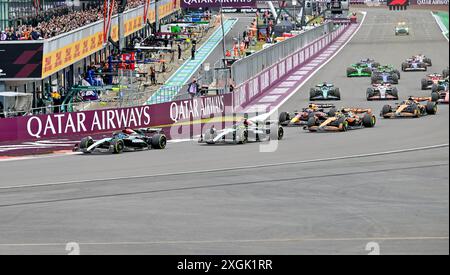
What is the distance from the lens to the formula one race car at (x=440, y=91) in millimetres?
41062

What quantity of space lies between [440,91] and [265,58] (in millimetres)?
14833

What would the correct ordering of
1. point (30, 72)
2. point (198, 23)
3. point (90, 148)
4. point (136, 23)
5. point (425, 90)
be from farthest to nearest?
point (198, 23) → point (136, 23) → point (425, 90) → point (30, 72) → point (90, 148)

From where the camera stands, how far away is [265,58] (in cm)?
5578

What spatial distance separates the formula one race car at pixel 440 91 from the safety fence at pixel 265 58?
9668 millimetres

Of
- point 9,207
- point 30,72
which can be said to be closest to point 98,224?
point 9,207

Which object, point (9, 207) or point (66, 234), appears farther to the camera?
point (9, 207)

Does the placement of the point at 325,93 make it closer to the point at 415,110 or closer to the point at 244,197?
the point at 415,110

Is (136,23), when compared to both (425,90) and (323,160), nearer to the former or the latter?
(425,90)

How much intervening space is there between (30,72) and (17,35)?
20.7ft

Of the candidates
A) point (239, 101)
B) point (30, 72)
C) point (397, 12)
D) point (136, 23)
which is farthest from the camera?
point (397, 12)

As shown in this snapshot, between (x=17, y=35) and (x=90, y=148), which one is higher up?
(x=17, y=35)

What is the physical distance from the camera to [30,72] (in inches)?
1620

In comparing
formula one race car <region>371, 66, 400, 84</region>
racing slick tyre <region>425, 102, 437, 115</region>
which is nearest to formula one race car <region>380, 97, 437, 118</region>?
racing slick tyre <region>425, 102, 437, 115</region>

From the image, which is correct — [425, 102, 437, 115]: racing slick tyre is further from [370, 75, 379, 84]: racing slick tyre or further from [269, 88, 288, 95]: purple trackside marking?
[269, 88, 288, 95]: purple trackside marking
